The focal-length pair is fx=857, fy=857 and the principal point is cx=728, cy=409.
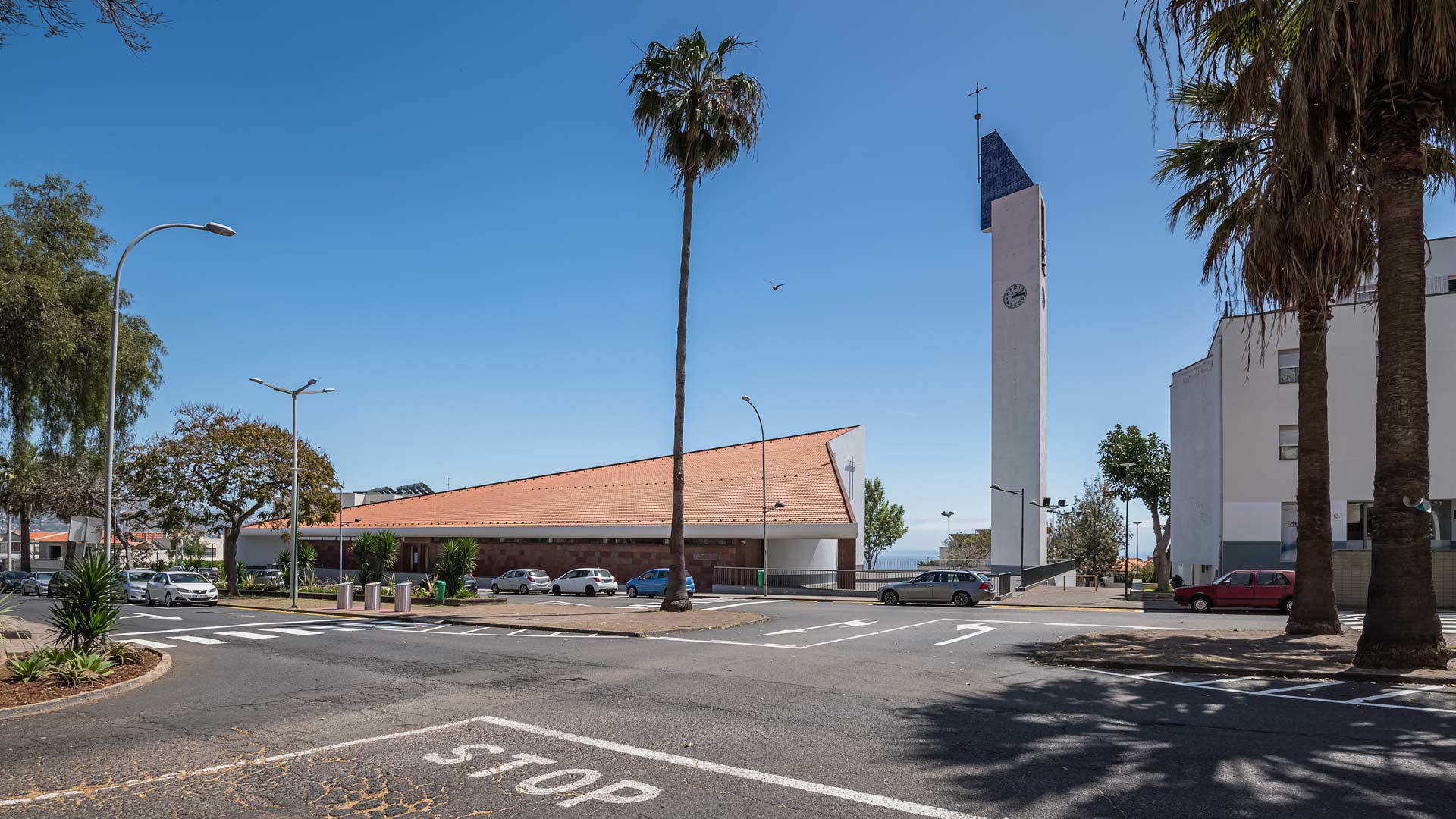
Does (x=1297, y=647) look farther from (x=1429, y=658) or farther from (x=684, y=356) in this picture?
(x=684, y=356)

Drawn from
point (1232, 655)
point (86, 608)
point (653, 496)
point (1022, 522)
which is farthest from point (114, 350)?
point (1022, 522)

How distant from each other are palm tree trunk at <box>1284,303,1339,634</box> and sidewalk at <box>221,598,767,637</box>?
44.1 ft

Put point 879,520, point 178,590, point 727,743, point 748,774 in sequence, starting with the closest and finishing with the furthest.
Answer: point 748,774 → point 727,743 → point 178,590 → point 879,520

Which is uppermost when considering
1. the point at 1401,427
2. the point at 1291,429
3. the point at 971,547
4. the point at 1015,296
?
the point at 1015,296

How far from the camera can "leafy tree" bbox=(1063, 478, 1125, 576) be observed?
232ft

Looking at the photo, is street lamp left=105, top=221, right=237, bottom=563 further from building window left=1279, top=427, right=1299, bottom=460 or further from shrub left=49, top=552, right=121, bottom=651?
building window left=1279, top=427, right=1299, bottom=460

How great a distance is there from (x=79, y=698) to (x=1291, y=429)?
133 feet

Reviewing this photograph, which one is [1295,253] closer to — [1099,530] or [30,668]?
[30,668]

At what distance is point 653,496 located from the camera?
53.0m

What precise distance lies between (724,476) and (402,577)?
807 inches

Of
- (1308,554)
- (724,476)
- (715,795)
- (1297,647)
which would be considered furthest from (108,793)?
(724,476)

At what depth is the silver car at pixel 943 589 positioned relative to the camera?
110ft

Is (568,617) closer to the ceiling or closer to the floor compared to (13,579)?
closer to the ceiling

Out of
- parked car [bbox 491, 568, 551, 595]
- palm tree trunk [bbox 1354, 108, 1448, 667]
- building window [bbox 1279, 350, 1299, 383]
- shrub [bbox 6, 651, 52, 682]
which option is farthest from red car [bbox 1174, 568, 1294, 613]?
shrub [bbox 6, 651, 52, 682]
